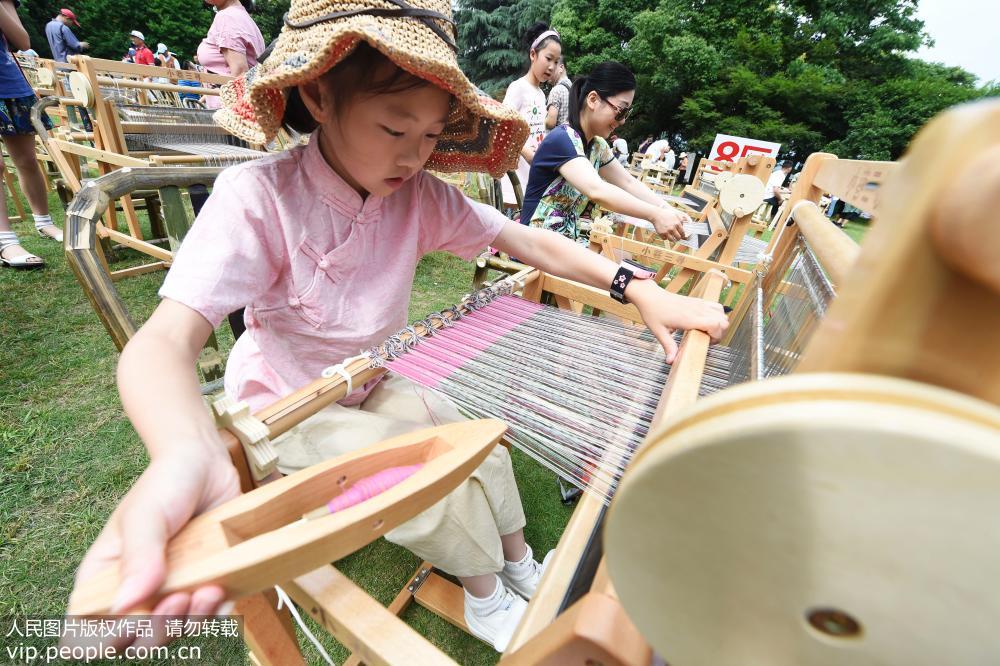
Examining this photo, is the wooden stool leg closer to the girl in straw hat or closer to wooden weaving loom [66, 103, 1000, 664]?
the girl in straw hat

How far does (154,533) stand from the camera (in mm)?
411

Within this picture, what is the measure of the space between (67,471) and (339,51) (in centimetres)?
190

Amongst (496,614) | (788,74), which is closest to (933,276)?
(496,614)

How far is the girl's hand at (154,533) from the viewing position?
38 centimetres

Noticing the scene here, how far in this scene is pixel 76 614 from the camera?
14.3 inches

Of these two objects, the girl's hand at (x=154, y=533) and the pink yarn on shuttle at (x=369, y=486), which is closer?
the girl's hand at (x=154, y=533)

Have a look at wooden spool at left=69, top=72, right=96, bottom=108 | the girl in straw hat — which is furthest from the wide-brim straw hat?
wooden spool at left=69, top=72, right=96, bottom=108

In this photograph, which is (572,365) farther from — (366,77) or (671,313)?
(366,77)

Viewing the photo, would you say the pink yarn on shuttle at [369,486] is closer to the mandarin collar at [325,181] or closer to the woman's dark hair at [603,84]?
the mandarin collar at [325,181]

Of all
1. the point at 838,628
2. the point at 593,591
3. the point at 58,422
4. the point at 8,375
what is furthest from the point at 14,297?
the point at 838,628

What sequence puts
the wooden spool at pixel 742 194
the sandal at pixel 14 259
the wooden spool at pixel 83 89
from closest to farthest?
the wooden spool at pixel 742 194
the wooden spool at pixel 83 89
the sandal at pixel 14 259

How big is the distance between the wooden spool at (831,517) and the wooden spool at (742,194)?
2.34m

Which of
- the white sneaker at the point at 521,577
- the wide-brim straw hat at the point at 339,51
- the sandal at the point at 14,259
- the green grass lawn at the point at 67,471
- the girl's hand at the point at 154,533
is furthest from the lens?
the sandal at the point at 14,259

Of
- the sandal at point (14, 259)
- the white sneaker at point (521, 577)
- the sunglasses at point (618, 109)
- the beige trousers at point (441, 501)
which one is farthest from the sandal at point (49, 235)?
the white sneaker at point (521, 577)
